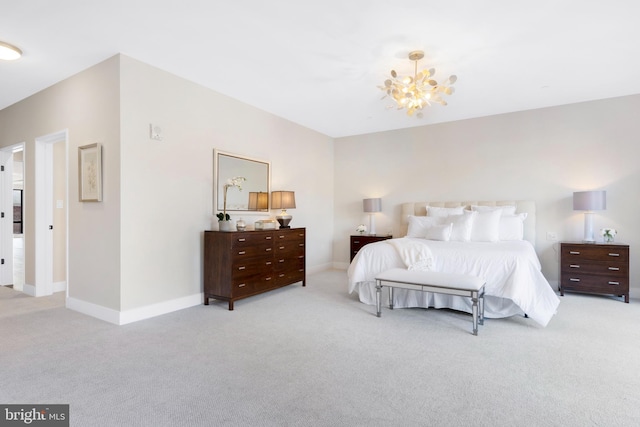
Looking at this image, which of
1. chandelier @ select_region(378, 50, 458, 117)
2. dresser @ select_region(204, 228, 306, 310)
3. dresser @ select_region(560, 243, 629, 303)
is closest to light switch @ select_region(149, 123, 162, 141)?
dresser @ select_region(204, 228, 306, 310)

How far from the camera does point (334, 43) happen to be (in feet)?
10.3

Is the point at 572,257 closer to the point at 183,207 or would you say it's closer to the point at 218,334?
the point at 218,334

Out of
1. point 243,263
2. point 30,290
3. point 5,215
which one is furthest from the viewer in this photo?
point 5,215

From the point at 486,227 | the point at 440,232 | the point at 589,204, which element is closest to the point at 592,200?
the point at 589,204

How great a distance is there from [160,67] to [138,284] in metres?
2.37

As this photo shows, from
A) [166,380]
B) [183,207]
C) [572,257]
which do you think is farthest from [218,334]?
[572,257]

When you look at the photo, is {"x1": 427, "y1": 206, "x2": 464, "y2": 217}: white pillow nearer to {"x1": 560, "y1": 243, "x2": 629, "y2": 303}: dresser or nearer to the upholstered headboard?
the upholstered headboard

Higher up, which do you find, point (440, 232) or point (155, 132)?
point (155, 132)

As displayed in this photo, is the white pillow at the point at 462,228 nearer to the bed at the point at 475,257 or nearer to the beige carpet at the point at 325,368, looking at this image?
the bed at the point at 475,257

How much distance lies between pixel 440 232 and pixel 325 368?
2.89 m

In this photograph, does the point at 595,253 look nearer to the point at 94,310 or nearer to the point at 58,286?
the point at 94,310

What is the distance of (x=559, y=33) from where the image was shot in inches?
117

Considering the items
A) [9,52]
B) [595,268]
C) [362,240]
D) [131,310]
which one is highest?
[9,52]

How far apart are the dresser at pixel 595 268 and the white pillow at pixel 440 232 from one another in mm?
1559
